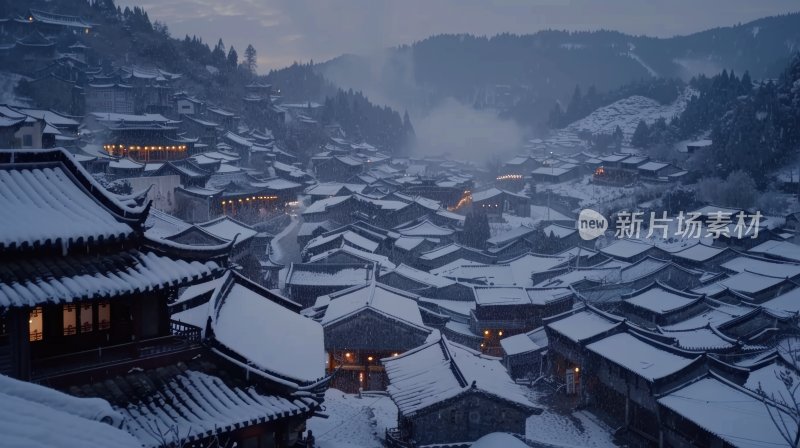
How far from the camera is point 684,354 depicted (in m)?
24.8

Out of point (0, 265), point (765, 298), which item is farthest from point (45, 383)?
Result: point (765, 298)

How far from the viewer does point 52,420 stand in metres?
4.28

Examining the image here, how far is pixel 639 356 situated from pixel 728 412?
5.28 m

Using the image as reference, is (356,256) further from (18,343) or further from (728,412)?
(18,343)

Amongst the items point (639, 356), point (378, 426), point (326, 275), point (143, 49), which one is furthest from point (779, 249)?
point (143, 49)

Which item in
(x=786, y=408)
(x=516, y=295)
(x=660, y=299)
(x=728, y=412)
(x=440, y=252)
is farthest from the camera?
(x=440, y=252)

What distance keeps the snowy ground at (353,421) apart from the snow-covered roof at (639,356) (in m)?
10.2

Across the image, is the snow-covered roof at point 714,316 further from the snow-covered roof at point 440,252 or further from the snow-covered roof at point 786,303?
the snow-covered roof at point 440,252

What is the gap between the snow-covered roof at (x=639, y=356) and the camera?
24.1 metres

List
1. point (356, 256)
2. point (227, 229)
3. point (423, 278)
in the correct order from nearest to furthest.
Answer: point (227, 229) < point (356, 256) < point (423, 278)

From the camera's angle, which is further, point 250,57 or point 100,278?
point 250,57

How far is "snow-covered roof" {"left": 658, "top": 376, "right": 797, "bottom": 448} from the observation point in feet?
63.4

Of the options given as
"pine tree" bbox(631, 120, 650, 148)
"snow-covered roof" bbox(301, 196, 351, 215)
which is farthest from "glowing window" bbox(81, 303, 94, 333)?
"pine tree" bbox(631, 120, 650, 148)

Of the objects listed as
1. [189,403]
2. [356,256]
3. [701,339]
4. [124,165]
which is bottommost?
[701,339]
